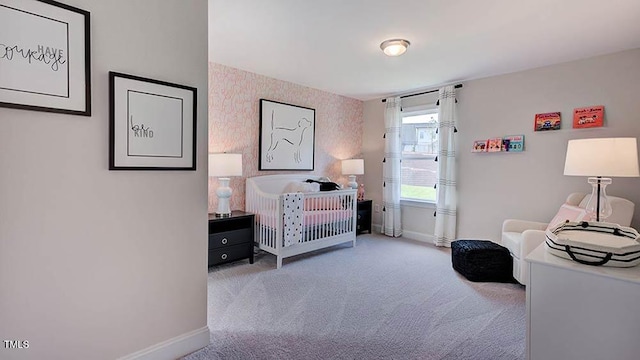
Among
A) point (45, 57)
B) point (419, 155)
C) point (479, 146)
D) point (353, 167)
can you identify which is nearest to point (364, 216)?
point (353, 167)

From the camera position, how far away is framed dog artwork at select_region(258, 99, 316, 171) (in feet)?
12.7

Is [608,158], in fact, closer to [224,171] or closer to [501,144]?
[501,144]

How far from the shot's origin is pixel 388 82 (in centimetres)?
404

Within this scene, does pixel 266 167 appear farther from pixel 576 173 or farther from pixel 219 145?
pixel 576 173

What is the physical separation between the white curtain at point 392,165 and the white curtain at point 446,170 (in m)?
0.66

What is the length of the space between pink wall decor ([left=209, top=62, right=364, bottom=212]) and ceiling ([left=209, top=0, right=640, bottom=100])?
0.63ft

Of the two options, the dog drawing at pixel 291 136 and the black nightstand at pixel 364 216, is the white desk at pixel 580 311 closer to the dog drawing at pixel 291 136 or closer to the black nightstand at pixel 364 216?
the dog drawing at pixel 291 136

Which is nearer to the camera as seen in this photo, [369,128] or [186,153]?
[186,153]

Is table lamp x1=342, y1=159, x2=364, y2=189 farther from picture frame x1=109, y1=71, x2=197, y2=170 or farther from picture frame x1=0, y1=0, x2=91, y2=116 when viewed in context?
picture frame x1=0, y1=0, x2=91, y2=116

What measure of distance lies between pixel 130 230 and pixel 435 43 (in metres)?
2.76

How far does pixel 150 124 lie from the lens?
158 cm

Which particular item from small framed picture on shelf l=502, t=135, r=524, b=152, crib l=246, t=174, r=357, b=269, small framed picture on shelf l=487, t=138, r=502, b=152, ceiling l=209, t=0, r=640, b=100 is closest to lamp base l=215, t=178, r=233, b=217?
crib l=246, t=174, r=357, b=269

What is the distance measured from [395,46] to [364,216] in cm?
279

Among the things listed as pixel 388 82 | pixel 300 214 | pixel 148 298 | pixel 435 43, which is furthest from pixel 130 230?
pixel 388 82
